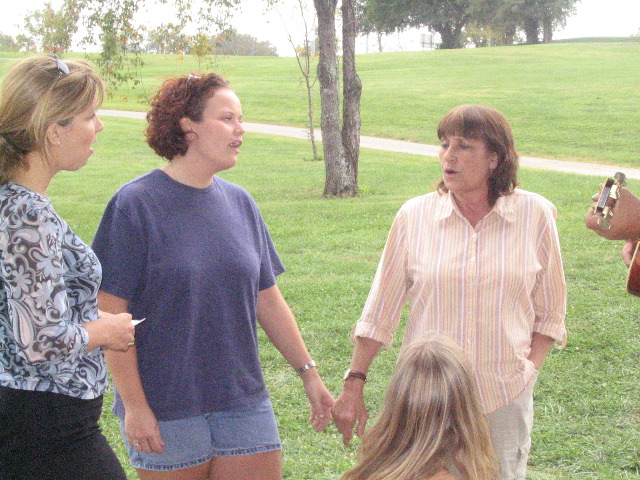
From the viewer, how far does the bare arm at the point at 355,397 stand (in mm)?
3234

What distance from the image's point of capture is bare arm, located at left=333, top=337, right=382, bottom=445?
3.23m

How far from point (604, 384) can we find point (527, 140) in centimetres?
1866

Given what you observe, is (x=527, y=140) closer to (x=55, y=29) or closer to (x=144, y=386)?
(x=55, y=29)

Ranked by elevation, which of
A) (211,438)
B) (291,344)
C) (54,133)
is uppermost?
(54,133)

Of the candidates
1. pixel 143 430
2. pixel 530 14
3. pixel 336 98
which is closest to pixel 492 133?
pixel 143 430

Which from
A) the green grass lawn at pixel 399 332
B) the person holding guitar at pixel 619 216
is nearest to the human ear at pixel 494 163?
the person holding guitar at pixel 619 216

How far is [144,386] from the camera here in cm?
286

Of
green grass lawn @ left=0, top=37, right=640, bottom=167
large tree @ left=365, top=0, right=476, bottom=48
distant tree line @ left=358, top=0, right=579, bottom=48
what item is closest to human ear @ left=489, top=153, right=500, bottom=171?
green grass lawn @ left=0, top=37, right=640, bottom=167

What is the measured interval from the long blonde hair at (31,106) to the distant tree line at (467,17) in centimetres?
5761

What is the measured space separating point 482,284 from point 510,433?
0.60 m

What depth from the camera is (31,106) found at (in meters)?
2.32

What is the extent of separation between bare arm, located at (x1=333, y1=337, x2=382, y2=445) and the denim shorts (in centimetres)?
34

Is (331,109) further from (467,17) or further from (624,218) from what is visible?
(467,17)

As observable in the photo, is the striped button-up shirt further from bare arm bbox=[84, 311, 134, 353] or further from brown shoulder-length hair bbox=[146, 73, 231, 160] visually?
bare arm bbox=[84, 311, 134, 353]
